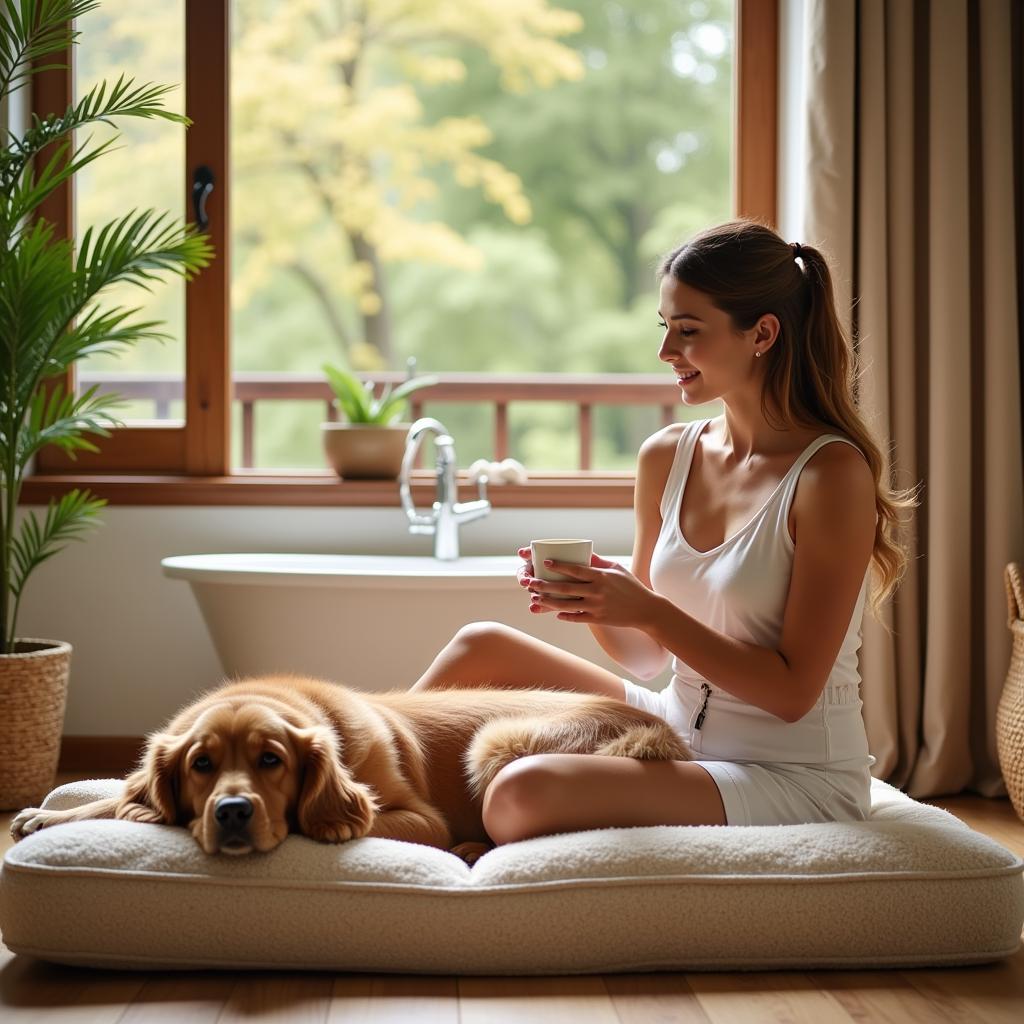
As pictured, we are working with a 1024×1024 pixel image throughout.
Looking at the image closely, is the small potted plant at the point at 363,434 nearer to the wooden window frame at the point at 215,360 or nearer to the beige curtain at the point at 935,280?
the wooden window frame at the point at 215,360

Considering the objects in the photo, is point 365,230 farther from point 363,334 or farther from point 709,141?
point 709,141

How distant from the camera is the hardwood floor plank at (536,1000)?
1646mm

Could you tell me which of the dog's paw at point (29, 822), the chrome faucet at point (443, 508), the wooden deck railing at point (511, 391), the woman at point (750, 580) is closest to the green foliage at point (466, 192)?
the wooden deck railing at point (511, 391)

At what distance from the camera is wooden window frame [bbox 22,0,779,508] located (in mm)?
3578

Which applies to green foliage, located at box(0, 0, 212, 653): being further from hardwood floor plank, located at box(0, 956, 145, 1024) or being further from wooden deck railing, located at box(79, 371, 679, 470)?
wooden deck railing, located at box(79, 371, 679, 470)

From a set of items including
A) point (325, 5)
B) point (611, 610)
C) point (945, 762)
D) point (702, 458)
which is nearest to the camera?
point (611, 610)

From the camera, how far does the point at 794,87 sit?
138 inches

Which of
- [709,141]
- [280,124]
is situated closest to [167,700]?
[280,124]

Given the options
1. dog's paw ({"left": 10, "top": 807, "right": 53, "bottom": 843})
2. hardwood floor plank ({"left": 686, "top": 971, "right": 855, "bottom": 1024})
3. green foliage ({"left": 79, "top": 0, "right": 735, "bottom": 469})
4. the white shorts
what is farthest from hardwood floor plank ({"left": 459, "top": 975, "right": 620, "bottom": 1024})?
green foliage ({"left": 79, "top": 0, "right": 735, "bottom": 469})

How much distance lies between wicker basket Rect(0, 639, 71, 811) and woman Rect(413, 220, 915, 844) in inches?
58.4

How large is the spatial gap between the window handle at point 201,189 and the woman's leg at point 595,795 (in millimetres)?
2266

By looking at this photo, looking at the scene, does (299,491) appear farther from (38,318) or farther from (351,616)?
(38,318)

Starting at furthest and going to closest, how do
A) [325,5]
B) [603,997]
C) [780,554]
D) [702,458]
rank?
[325,5] → [702,458] → [780,554] → [603,997]

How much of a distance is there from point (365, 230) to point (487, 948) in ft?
23.8
